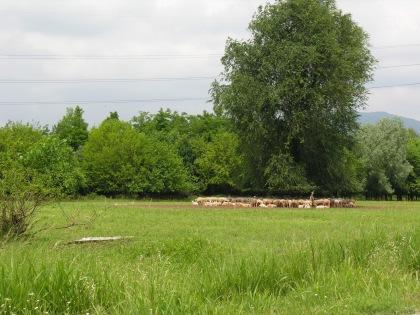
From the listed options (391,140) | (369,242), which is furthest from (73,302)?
(391,140)

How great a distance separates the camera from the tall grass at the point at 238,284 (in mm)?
7012

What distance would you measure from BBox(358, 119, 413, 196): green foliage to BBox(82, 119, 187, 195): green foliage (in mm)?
29136

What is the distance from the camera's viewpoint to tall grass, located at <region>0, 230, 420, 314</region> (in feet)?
23.0

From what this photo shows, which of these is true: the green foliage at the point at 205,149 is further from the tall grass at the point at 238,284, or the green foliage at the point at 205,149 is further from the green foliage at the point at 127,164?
the tall grass at the point at 238,284

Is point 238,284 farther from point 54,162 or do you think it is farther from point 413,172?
point 413,172

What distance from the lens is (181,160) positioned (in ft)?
222

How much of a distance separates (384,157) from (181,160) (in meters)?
30.5

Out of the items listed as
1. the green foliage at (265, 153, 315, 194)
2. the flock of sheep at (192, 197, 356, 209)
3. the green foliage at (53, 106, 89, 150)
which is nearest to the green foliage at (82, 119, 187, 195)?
the green foliage at (53, 106, 89, 150)

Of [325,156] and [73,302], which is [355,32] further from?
[73,302]

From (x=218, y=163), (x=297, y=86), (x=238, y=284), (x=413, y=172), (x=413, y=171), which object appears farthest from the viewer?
(x=413, y=171)

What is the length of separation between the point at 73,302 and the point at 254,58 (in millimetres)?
39955

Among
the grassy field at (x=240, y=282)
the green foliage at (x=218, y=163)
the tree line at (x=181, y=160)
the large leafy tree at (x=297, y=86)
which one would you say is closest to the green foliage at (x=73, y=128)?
the tree line at (x=181, y=160)

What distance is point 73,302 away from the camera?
723 cm

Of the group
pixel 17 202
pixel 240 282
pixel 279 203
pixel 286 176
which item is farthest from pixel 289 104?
pixel 240 282
